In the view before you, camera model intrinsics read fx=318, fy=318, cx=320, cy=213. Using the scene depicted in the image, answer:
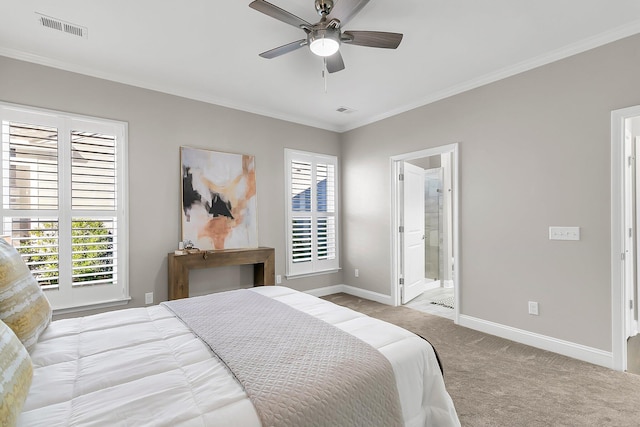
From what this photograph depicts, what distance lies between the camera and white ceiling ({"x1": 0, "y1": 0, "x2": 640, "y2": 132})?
2.29m

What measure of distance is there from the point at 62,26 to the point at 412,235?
445 centimetres

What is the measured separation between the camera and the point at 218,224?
12.9 ft

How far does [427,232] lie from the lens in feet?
19.8

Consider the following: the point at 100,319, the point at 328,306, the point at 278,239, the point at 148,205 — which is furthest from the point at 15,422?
the point at 278,239

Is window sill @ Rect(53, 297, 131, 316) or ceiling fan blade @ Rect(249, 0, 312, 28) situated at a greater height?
ceiling fan blade @ Rect(249, 0, 312, 28)

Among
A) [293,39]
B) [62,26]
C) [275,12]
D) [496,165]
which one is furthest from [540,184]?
[62,26]

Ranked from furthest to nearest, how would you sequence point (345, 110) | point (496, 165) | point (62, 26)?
1. point (345, 110)
2. point (496, 165)
3. point (62, 26)

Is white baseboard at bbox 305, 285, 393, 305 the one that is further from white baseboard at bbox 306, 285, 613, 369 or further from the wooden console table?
white baseboard at bbox 306, 285, 613, 369

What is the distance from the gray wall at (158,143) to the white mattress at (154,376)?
5.64 ft

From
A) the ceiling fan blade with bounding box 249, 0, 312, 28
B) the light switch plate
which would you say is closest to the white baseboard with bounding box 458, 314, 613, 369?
the light switch plate

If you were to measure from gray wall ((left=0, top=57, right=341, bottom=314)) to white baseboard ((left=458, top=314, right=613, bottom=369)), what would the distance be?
254 cm

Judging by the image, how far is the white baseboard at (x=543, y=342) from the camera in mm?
2662

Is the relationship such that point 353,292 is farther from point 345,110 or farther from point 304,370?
point 304,370

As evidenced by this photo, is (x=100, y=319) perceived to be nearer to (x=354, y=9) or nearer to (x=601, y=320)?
(x=354, y=9)
